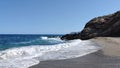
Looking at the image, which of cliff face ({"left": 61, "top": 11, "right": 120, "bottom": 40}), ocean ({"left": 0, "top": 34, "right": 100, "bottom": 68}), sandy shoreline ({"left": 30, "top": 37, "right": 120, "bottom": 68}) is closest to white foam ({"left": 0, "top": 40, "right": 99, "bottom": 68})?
ocean ({"left": 0, "top": 34, "right": 100, "bottom": 68})

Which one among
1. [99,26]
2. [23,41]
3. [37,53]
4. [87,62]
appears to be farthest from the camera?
[23,41]

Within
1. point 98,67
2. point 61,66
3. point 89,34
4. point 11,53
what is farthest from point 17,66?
point 89,34

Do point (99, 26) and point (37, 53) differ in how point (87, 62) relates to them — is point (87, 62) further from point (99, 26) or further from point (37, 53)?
point (99, 26)

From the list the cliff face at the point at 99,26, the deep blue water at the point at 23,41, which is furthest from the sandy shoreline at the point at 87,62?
the cliff face at the point at 99,26

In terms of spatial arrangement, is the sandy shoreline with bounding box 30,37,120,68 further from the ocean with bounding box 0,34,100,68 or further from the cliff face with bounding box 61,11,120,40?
the cliff face with bounding box 61,11,120,40

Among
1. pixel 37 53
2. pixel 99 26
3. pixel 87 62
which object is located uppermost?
pixel 99 26

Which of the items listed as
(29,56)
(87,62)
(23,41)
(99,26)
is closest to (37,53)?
(29,56)

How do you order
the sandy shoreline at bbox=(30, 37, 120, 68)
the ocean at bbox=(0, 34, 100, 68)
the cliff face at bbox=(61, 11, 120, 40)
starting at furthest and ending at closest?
1. the cliff face at bbox=(61, 11, 120, 40)
2. the ocean at bbox=(0, 34, 100, 68)
3. the sandy shoreline at bbox=(30, 37, 120, 68)

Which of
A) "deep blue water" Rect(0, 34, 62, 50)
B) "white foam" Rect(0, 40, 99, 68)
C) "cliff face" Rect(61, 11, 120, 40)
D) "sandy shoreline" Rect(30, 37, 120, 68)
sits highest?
"cliff face" Rect(61, 11, 120, 40)

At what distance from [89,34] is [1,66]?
45722 millimetres

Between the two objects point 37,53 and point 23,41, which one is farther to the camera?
point 23,41

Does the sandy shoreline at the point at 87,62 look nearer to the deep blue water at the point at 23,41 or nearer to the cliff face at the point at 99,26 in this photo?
the deep blue water at the point at 23,41

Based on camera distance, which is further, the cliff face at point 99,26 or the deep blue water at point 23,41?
the cliff face at point 99,26

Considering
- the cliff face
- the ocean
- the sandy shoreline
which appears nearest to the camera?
the sandy shoreline
